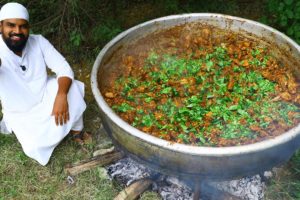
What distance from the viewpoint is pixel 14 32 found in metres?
3.61

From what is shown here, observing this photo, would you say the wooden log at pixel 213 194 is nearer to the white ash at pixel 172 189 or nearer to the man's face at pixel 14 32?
the white ash at pixel 172 189

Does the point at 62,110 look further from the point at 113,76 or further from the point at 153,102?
the point at 153,102

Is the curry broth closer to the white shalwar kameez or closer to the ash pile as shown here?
the white shalwar kameez

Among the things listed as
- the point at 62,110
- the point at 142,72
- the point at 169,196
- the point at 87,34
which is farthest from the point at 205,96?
the point at 87,34

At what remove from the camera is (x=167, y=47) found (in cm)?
429

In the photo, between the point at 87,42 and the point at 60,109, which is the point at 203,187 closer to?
the point at 60,109

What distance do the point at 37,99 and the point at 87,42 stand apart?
1.79m

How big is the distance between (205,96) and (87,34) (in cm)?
244

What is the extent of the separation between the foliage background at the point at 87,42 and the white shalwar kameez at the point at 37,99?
0.93 ft

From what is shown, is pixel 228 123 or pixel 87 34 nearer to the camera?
pixel 228 123

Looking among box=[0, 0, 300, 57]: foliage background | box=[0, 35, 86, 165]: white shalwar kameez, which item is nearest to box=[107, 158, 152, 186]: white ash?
box=[0, 35, 86, 165]: white shalwar kameez

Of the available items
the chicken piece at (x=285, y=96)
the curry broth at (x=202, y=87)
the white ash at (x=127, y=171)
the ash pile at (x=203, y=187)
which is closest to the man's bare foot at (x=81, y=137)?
the white ash at (x=127, y=171)

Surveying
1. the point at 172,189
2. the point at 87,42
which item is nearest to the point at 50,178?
the point at 172,189

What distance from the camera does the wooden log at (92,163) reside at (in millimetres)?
4047
